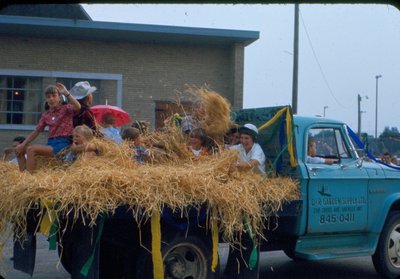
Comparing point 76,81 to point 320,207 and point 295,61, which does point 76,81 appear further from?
Result: point 320,207

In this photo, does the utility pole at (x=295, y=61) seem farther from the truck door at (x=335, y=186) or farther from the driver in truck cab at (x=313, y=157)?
the driver in truck cab at (x=313, y=157)

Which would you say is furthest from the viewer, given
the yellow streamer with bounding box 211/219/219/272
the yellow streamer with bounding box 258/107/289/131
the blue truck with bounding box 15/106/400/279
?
the yellow streamer with bounding box 258/107/289/131

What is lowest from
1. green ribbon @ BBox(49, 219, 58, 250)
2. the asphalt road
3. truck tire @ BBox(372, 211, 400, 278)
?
the asphalt road

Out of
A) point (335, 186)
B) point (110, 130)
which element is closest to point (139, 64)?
point (110, 130)

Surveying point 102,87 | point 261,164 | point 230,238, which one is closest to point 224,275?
point 230,238

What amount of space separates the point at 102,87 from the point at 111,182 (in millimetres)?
14936

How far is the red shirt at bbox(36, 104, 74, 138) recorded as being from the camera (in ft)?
23.0

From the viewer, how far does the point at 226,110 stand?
7766 mm

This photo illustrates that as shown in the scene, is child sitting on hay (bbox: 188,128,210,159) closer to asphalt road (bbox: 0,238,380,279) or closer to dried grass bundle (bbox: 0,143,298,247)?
dried grass bundle (bbox: 0,143,298,247)

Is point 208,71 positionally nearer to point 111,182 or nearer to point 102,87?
point 102,87

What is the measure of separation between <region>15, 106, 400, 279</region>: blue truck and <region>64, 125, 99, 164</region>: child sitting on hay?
0.86 meters

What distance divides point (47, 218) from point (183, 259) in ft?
5.42

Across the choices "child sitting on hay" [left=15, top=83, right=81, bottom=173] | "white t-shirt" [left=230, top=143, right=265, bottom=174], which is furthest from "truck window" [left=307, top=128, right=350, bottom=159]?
"child sitting on hay" [left=15, top=83, right=81, bottom=173]

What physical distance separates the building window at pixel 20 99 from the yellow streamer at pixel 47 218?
14.9 meters
